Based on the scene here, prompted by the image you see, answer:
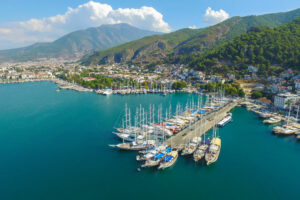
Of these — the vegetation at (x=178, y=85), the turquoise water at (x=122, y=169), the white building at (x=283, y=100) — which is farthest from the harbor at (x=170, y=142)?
the vegetation at (x=178, y=85)

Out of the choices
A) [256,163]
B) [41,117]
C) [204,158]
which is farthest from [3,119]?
[256,163]

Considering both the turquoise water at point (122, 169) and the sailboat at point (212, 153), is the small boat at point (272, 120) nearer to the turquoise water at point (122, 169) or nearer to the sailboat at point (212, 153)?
the turquoise water at point (122, 169)

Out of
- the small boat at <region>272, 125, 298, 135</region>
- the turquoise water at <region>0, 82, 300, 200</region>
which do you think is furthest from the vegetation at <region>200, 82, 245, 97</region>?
the small boat at <region>272, 125, 298, 135</region>

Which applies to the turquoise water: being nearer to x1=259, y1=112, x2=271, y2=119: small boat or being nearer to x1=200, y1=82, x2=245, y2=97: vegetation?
x1=259, y1=112, x2=271, y2=119: small boat

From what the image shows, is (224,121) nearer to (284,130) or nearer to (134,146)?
(284,130)

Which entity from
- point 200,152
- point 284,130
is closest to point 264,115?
point 284,130

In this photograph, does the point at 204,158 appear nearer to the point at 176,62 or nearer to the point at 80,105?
the point at 80,105
